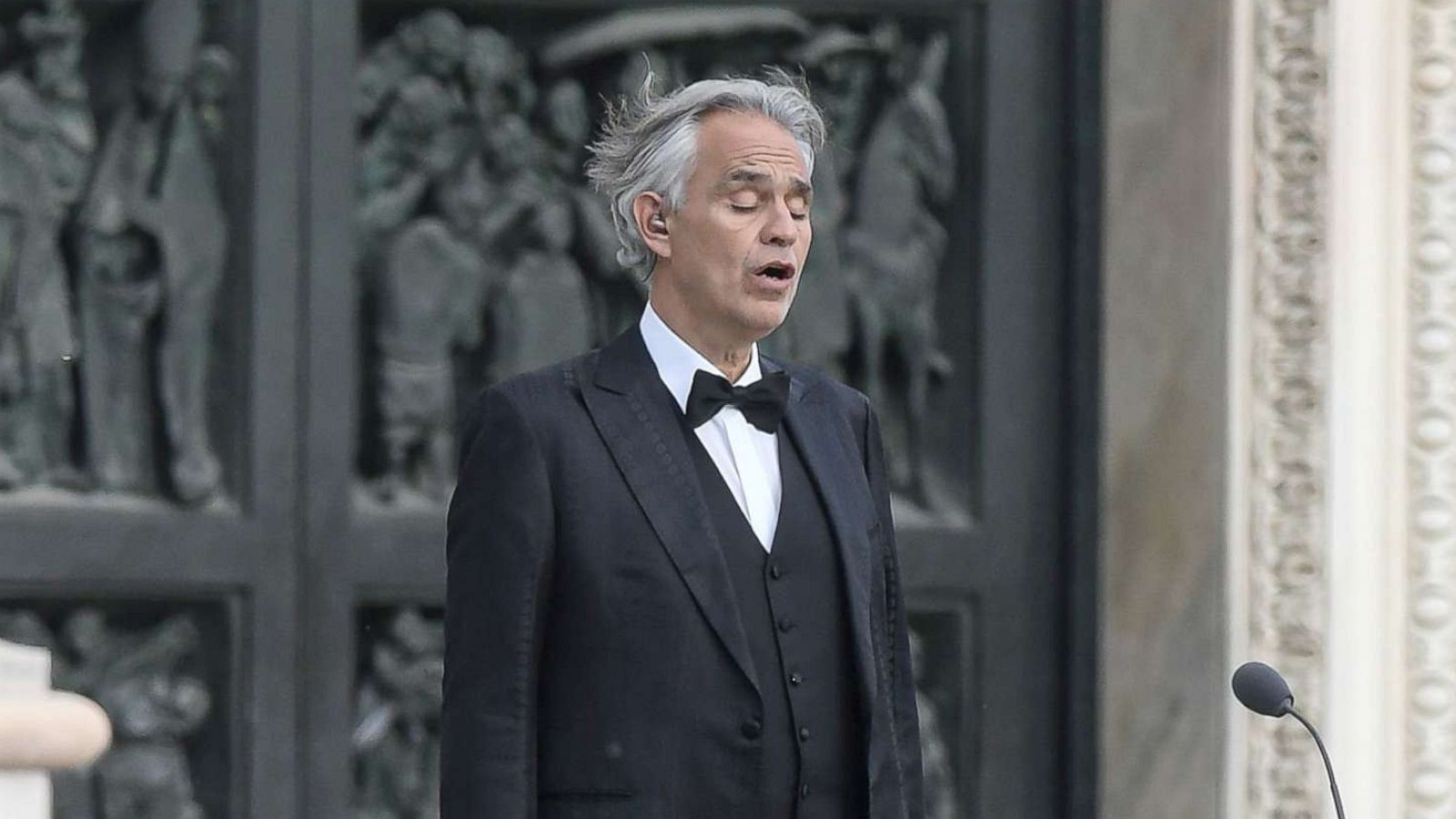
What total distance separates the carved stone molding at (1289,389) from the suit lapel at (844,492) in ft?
8.59

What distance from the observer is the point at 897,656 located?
363cm

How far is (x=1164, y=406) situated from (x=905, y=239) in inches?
23.3

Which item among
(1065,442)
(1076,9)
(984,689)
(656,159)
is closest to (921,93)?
(1076,9)

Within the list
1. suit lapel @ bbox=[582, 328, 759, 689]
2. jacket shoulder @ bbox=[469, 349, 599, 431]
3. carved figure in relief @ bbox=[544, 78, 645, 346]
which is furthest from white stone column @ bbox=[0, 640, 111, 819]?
carved figure in relief @ bbox=[544, 78, 645, 346]

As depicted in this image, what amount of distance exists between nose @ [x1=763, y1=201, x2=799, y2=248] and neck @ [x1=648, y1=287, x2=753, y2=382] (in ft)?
0.39

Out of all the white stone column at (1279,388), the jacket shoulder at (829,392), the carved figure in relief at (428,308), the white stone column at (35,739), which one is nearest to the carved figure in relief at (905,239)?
the white stone column at (1279,388)

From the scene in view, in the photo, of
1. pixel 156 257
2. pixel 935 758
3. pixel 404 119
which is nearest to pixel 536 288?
pixel 404 119

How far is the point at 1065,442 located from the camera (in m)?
6.31

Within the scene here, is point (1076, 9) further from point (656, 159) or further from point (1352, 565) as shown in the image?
point (656, 159)

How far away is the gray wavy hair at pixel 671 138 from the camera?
3.51 m

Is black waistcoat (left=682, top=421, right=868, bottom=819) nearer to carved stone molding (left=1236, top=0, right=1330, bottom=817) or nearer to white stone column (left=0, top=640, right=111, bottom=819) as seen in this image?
white stone column (left=0, top=640, right=111, bottom=819)

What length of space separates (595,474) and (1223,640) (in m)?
2.95

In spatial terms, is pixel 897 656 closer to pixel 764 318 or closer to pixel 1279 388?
pixel 764 318

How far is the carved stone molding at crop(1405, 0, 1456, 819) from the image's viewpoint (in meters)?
6.05
